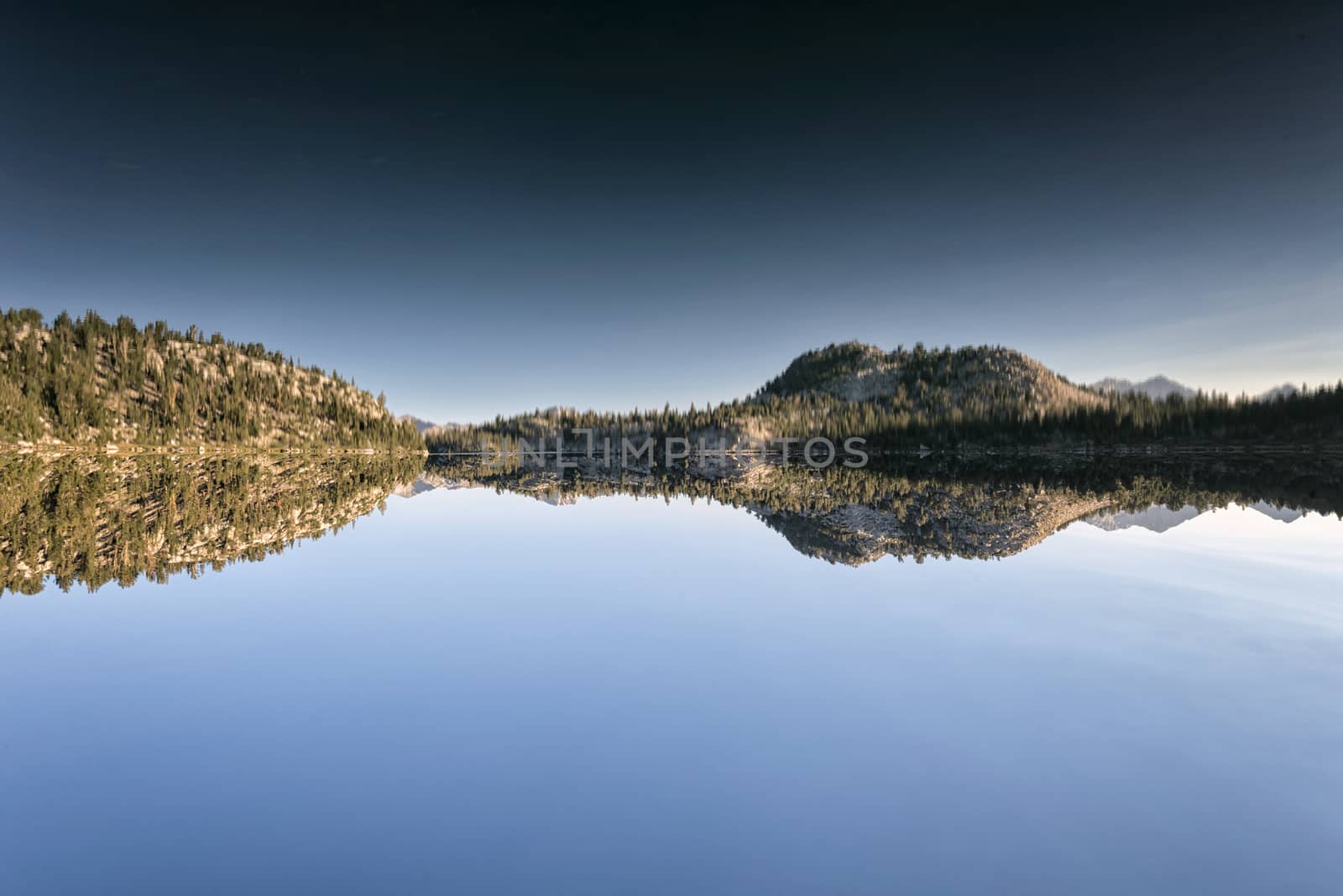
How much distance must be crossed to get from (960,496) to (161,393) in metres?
146

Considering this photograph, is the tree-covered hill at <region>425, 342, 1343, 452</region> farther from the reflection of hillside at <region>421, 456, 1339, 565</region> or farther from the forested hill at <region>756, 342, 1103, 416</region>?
the reflection of hillside at <region>421, 456, 1339, 565</region>

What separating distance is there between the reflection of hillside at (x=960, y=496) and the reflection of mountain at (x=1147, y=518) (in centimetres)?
6

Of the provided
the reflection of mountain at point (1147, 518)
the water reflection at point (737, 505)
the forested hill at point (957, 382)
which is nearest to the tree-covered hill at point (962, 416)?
the forested hill at point (957, 382)

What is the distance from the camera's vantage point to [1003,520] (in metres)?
20.9

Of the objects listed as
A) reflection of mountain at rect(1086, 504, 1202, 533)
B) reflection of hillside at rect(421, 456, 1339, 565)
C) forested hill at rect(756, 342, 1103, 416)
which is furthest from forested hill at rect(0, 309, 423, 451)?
forested hill at rect(756, 342, 1103, 416)

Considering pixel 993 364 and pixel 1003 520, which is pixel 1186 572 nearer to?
pixel 1003 520

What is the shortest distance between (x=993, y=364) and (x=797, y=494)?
529 ft

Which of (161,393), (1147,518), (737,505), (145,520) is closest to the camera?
(1147,518)

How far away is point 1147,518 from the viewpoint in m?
19.1

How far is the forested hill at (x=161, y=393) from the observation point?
91.4 m

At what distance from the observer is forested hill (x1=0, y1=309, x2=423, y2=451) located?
3597 inches
